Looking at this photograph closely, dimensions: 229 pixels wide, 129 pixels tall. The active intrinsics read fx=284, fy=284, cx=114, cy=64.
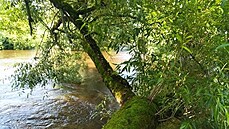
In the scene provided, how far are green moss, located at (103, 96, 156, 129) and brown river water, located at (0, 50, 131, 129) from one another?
2.92m

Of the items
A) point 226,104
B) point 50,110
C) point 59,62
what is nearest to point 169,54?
point 226,104

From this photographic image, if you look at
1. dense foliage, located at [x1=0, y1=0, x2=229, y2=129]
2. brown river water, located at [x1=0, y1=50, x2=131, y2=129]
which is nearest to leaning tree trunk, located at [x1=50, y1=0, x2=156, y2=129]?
dense foliage, located at [x1=0, y1=0, x2=229, y2=129]

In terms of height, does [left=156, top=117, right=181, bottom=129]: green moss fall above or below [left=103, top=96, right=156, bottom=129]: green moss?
below

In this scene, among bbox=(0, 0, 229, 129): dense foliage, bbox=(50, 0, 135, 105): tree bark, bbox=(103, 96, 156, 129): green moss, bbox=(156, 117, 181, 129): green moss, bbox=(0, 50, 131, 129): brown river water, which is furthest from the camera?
bbox=(0, 50, 131, 129): brown river water

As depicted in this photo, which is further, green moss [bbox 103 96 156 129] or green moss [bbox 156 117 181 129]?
green moss [bbox 156 117 181 129]

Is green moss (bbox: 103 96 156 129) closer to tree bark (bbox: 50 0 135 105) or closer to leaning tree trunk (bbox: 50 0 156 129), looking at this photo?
leaning tree trunk (bbox: 50 0 156 129)

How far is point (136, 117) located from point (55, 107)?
4.64 metres

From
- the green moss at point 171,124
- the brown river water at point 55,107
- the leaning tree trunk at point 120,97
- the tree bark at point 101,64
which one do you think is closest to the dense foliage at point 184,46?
the green moss at point 171,124

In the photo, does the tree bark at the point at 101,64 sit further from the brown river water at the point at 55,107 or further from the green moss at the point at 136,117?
the brown river water at the point at 55,107

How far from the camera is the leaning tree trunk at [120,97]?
2.34 meters

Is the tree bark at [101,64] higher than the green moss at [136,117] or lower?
higher

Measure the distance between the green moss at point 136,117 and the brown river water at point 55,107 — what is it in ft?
9.59

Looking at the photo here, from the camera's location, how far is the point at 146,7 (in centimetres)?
191

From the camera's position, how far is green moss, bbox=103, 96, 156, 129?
2282 mm
